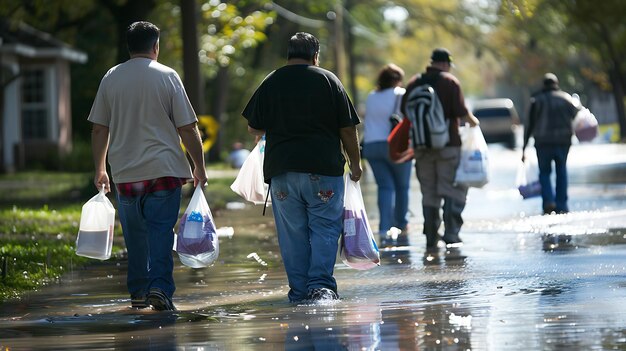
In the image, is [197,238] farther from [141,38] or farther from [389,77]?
[389,77]

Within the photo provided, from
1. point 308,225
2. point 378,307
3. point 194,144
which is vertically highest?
point 194,144

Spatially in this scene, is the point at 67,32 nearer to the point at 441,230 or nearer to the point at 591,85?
the point at 441,230

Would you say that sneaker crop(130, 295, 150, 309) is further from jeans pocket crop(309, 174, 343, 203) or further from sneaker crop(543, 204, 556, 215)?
sneaker crop(543, 204, 556, 215)

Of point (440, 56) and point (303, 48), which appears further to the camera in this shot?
point (440, 56)

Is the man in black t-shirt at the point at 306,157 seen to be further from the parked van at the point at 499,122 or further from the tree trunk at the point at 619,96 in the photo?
the tree trunk at the point at 619,96

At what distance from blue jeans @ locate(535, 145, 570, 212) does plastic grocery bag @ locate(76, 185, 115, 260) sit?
27.9 ft

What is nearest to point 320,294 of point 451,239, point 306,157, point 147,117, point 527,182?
point 306,157

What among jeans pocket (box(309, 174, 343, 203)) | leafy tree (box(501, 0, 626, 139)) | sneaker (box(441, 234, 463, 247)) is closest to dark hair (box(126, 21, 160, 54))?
jeans pocket (box(309, 174, 343, 203))

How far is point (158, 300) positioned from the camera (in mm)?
9289

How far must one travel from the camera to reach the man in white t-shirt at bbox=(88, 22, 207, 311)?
9328mm

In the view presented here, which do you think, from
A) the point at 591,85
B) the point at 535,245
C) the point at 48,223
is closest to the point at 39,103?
the point at 48,223

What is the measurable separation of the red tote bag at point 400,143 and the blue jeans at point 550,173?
144 inches

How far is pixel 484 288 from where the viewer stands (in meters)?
10.1

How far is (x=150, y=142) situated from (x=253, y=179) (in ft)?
4.38
